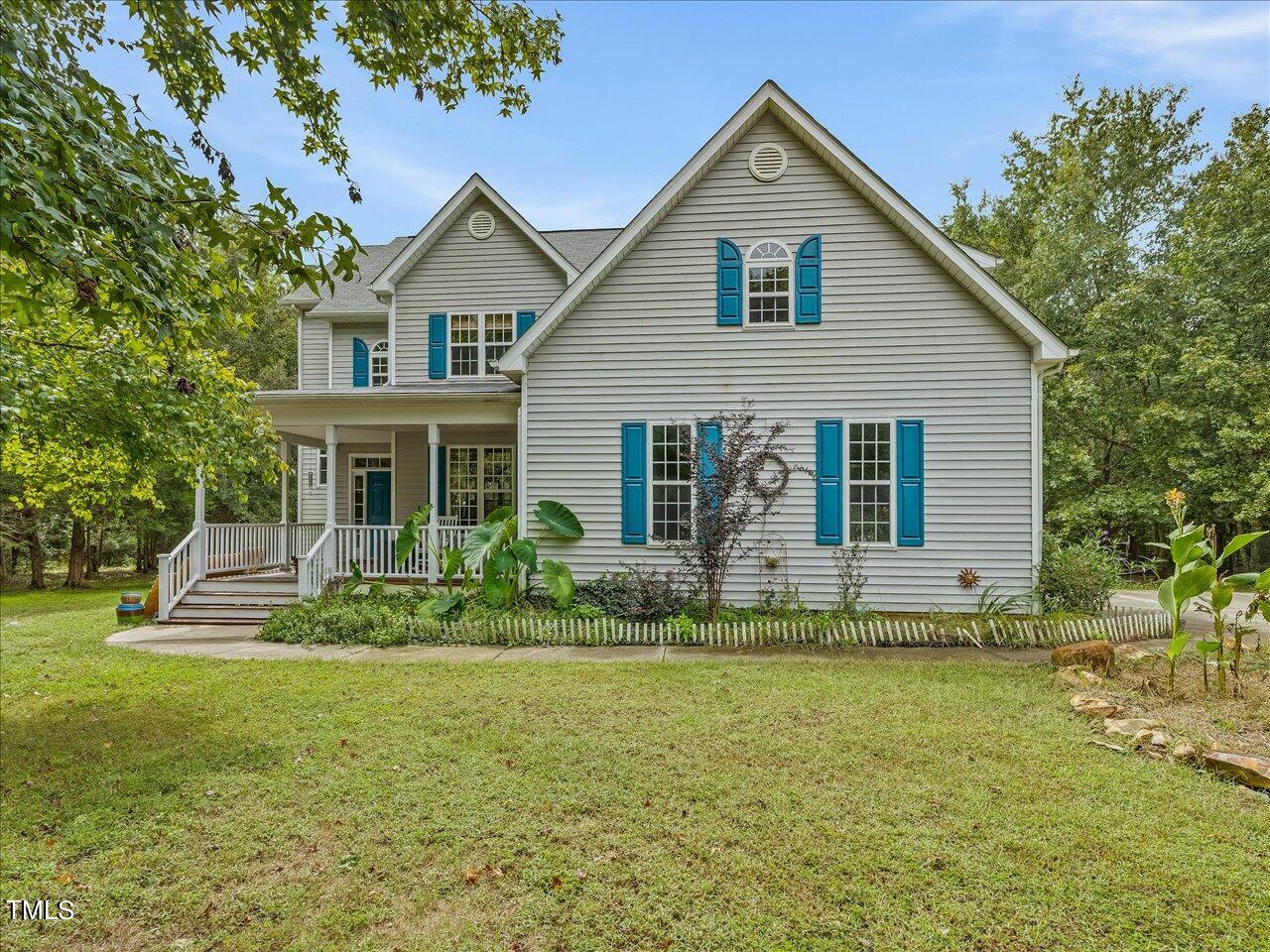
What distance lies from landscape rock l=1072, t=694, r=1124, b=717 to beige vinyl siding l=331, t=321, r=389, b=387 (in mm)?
15310

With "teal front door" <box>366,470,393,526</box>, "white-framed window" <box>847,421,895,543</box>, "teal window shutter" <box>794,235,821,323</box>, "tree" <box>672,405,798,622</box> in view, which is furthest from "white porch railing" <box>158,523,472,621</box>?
"teal window shutter" <box>794,235,821,323</box>

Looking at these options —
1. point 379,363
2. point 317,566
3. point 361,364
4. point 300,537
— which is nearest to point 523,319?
point 379,363

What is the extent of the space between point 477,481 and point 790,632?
808cm

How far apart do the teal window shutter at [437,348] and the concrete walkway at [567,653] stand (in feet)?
21.5

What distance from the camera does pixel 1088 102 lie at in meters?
21.9

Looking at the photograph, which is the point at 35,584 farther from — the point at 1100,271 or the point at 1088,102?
the point at 1088,102

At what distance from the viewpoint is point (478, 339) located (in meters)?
13.9

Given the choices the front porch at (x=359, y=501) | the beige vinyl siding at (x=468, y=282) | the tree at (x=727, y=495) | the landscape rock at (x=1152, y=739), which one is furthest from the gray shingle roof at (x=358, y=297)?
the landscape rock at (x=1152, y=739)

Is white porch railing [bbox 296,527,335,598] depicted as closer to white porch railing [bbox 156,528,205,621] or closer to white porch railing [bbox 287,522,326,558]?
white porch railing [bbox 156,528,205,621]

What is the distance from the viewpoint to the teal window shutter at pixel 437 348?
1388cm

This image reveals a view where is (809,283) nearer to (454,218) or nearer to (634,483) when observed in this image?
(634,483)

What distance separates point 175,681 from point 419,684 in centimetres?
302

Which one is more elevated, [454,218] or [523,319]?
[454,218]

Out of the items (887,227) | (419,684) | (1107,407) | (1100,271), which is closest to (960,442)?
(887,227)
